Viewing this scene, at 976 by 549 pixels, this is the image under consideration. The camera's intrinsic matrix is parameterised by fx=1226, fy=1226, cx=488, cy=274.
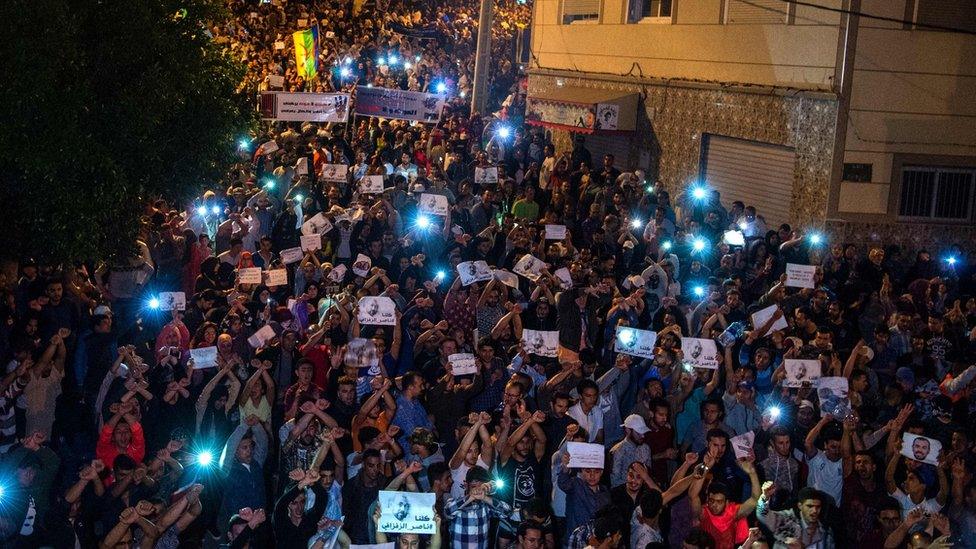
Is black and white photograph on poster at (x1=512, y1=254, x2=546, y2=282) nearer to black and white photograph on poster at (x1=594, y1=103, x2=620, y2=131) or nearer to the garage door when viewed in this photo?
the garage door

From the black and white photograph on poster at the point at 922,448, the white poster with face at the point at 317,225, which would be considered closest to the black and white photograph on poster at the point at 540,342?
the black and white photograph on poster at the point at 922,448

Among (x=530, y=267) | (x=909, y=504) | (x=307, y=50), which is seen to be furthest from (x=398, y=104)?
(x=909, y=504)

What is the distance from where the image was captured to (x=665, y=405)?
10.5 metres

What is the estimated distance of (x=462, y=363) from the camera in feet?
36.4

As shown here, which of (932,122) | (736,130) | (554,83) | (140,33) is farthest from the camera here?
(554,83)

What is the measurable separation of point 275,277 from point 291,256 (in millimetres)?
736

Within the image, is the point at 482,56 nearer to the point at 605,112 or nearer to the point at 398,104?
the point at 605,112

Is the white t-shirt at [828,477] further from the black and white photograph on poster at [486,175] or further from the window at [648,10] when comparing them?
the window at [648,10]

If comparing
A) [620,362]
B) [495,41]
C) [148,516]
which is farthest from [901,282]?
[495,41]

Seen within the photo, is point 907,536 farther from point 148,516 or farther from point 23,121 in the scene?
point 23,121

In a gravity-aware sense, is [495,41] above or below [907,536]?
above

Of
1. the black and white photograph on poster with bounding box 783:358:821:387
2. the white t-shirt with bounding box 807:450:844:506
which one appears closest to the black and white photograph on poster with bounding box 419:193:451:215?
the black and white photograph on poster with bounding box 783:358:821:387

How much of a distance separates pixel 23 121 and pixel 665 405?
6275 mm

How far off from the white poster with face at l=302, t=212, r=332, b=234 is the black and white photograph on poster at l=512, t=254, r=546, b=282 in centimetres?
321
